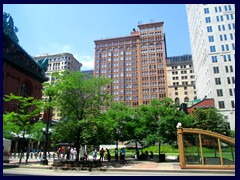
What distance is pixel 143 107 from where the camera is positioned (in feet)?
89.0

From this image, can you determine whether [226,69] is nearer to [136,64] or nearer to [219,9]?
[219,9]

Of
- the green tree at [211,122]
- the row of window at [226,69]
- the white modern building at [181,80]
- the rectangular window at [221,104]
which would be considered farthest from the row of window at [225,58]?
the white modern building at [181,80]

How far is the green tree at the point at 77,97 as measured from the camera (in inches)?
781

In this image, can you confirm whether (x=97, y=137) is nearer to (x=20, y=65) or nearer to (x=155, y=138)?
(x=155, y=138)

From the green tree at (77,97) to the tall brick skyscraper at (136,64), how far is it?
88997mm

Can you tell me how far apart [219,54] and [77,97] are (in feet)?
172

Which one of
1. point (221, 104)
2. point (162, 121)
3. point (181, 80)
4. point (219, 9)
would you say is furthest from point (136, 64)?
point (162, 121)

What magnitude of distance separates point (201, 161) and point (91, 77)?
12.4 m

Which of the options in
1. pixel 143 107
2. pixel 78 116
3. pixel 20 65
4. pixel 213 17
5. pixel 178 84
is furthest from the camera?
pixel 178 84

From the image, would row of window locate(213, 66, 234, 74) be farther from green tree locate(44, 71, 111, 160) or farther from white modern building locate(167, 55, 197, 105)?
white modern building locate(167, 55, 197, 105)

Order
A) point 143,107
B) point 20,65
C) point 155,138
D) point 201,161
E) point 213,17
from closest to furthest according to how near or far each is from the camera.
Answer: point 201,161 → point 155,138 → point 143,107 → point 20,65 → point 213,17

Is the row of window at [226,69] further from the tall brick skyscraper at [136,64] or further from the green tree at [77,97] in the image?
the tall brick skyscraper at [136,64]

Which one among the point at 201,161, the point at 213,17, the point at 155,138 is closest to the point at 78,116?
the point at 155,138

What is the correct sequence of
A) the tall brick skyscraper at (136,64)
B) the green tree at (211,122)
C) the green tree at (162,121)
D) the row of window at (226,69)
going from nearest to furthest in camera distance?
the green tree at (162,121)
the green tree at (211,122)
the row of window at (226,69)
the tall brick skyscraper at (136,64)
